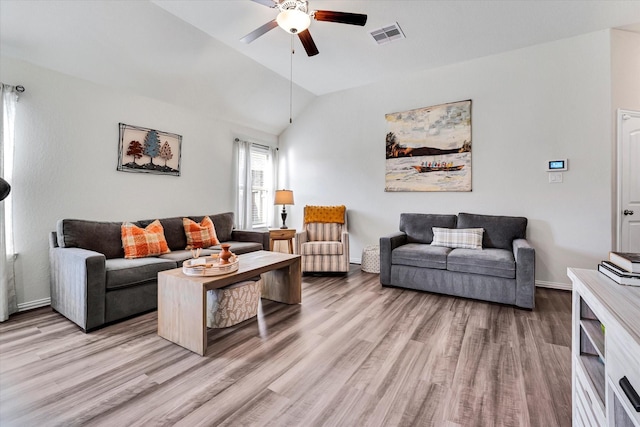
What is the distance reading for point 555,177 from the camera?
350cm

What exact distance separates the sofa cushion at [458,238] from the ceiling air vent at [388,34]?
2.36m

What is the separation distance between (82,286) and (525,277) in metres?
3.92

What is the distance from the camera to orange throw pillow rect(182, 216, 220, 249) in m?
3.68

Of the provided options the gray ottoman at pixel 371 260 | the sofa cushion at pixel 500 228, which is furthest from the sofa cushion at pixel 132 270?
the sofa cushion at pixel 500 228

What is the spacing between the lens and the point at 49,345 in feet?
7.11

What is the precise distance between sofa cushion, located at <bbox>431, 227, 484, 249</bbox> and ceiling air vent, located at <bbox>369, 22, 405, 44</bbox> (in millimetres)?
2362

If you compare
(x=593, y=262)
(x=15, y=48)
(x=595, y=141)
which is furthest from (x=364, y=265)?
(x=15, y=48)

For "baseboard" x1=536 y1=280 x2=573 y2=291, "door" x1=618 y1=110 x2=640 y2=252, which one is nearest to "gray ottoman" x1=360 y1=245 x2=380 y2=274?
"baseboard" x1=536 y1=280 x2=573 y2=291

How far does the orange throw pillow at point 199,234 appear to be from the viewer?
368 centimetres

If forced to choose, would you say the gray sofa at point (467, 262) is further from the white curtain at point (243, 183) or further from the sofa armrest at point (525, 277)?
the white curtain at point (243, 183)

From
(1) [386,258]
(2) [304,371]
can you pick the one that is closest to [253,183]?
(1) [386,258]

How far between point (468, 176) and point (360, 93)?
219cm

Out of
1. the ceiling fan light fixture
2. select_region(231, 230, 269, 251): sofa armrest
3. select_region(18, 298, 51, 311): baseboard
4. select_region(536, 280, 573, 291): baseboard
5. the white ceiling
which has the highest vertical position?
the white ceiling

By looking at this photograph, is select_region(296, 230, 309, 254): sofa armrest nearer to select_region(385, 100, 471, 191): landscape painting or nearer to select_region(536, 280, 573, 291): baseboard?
select_region(385, 100, 471, 191): landscape painting
